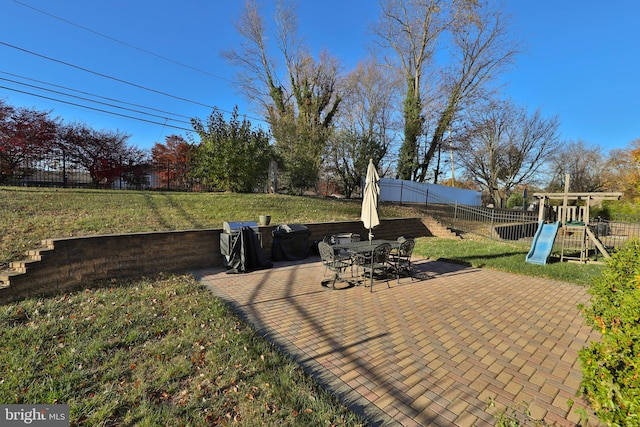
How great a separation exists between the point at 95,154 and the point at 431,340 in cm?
1927

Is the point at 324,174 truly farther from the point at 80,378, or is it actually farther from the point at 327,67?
the point at 80,378

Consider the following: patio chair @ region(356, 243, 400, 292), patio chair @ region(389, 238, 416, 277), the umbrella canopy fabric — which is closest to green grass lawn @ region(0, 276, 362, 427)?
patio chair @ region(356, 243, 400, 292)

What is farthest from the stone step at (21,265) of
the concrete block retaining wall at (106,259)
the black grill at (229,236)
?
the black grill at (229,236)

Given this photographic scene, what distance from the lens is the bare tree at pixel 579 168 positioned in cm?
2995

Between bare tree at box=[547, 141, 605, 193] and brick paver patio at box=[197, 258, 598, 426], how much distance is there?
3134 centimetres

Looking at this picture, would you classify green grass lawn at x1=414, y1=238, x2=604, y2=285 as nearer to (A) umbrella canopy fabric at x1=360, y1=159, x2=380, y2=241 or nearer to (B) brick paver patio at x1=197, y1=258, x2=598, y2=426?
(B) brick paver patio at x1=197, y1=258, x2=598, y2=426

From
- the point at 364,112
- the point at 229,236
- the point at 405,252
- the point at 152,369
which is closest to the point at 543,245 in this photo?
the point at 405,252

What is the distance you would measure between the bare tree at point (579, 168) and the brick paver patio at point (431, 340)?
31345mm

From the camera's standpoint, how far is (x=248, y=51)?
74.1ft

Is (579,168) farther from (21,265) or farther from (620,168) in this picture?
(21,265)

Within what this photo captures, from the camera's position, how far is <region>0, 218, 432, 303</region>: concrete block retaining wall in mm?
4793

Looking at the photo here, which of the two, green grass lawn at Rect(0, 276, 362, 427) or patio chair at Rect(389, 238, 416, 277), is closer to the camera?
green grass lawn at Rect(0, 276, 362, 427)

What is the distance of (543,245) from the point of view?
8000 millimetres

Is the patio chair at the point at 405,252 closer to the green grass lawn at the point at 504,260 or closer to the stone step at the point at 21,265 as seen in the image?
the green grass lawn at the point at 504,260
